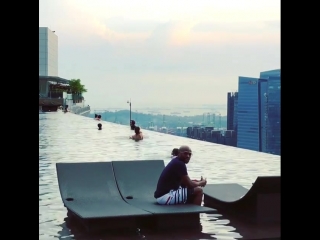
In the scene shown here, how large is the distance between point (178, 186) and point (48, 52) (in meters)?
97.9

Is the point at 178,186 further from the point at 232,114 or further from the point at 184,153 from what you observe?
the point at 232,114

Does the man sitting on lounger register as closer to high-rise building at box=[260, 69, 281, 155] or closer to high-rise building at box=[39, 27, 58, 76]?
high-rise building at box=[260, 69, 281, 155]

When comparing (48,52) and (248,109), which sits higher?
(48,52)

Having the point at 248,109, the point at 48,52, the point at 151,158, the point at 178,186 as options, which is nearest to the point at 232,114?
the point at 248,109

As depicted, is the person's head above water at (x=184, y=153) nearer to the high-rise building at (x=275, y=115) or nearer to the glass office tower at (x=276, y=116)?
the high-rise building at (x=275, y=115)

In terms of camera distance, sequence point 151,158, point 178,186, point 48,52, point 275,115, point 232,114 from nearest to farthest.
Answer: point 275,115 < point 178,186 < point 151,158 < point 232,114 < point 48,52

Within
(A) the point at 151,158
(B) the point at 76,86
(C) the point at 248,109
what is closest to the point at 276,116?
(A) the point at 151,158

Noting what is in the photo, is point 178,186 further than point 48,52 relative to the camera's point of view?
No

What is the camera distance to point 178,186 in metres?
6.78

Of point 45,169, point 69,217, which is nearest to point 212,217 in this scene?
point 69,217

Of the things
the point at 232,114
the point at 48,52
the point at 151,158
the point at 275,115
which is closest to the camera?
the point at 275,115

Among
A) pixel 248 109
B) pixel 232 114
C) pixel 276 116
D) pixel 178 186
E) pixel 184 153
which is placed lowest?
pixel 178 186
